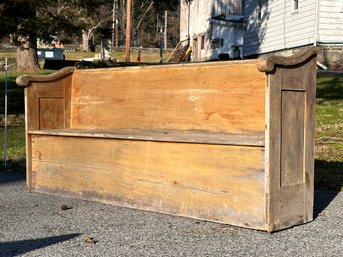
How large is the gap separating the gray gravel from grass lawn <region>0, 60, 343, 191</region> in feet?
5.55

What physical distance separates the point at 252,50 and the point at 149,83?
20.5 m

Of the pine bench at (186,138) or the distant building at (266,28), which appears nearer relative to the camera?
the pine bench at (186,138)

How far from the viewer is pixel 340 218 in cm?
476

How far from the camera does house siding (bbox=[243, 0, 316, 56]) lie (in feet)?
65.2

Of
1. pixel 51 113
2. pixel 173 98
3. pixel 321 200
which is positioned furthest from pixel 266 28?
pixel 173 98

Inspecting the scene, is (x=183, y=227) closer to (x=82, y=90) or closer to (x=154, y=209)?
(x=154, y=209)

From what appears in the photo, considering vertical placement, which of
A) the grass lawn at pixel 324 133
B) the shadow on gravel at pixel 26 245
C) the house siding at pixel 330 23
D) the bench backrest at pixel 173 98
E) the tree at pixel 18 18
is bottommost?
the shadow on gravel at pixel 26 245

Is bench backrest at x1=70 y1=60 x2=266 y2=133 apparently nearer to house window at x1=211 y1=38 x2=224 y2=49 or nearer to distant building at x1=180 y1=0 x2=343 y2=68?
distant building at x1=180 y1=0 x2=343 y2=68

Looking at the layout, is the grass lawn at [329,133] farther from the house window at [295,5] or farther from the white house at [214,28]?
the white house at [214,28]

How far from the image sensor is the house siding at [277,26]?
19859mm

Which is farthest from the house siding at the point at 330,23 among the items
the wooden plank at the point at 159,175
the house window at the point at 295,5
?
the wooden plank at the point at 159,175

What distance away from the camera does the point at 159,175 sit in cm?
Answer: 490

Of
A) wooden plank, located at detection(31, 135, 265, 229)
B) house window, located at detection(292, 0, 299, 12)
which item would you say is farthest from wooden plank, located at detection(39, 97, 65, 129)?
house window, located at detection(292, 0, 299, 12)

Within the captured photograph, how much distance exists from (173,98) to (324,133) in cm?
545
